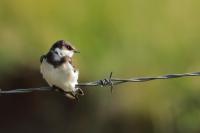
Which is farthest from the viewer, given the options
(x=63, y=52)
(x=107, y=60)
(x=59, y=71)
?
(x=107, y=60)

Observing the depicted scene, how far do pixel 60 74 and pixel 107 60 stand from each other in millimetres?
5314

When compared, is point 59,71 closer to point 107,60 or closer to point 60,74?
point 60,74

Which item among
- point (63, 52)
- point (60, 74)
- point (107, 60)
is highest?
point (107, 60)

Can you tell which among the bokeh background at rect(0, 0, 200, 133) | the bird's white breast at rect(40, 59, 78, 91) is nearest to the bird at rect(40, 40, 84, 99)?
the bird's white breast at rect(40, 59, 78, 91)

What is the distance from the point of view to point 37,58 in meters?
11.2

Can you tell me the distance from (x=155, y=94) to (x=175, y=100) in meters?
0.27

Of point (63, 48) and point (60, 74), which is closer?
point (60, 74)

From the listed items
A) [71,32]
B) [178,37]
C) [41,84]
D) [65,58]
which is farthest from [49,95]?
[65,58]

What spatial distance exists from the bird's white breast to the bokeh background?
4.16 m

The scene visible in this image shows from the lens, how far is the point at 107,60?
11648 mm

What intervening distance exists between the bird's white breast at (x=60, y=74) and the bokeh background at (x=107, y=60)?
4156 mm

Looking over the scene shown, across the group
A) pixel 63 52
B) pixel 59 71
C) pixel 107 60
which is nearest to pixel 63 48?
pixel 63 52

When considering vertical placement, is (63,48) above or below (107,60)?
below

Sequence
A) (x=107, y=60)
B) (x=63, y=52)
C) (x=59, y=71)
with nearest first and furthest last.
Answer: (x=59, y=71), (x=63, y=52), (x=107, y=60)
